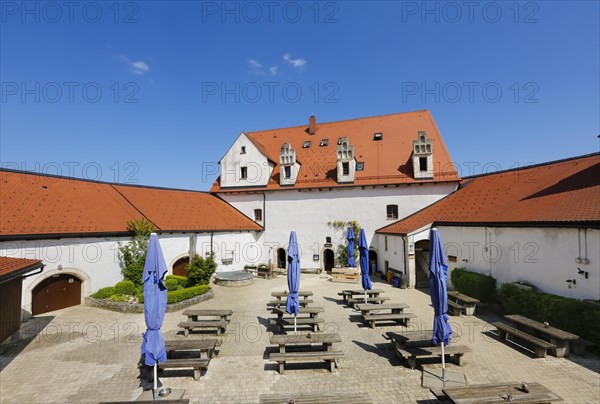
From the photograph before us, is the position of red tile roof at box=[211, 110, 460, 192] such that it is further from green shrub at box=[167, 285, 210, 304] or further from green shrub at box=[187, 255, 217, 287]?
green shrub at box=[167, 285, 210, 304]

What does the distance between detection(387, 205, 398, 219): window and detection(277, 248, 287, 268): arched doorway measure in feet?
33.6

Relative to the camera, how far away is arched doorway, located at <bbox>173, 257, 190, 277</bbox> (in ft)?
69.5

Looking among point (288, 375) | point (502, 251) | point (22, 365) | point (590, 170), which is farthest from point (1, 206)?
point (590, 170)

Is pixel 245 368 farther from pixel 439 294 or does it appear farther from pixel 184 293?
pixel 184 293

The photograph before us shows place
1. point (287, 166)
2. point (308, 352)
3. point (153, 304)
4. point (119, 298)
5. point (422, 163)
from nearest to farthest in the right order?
1. point (153, 304)
2. point (308, 352)
3. point (119, 298)
4. point (422, 163)
5. point (287, 166)

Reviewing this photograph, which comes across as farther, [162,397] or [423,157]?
[423,157]

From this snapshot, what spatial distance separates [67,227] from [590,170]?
26799mm

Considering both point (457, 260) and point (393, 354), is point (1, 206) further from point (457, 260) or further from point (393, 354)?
point (457, 260)

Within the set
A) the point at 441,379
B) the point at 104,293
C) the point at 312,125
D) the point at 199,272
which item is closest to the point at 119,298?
the point at 104,293

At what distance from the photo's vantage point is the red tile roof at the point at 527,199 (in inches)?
479

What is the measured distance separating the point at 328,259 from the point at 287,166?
31.1 feet

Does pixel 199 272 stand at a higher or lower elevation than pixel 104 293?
higher

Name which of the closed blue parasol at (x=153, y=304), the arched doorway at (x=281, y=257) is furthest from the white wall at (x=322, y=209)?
the closed blue parasol at (x=153, y=304)

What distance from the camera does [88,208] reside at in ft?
59.4
